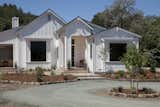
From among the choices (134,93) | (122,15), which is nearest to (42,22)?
(134,93)

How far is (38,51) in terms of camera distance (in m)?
37.0

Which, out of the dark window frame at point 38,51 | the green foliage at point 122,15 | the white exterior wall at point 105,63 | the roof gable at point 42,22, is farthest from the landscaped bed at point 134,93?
the green foliage at point 122,15

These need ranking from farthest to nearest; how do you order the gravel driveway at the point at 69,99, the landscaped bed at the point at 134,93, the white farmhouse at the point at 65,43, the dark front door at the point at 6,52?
the dark front door at the point at 6,52, the white farmhouse at the point at 65,43, the landscaped bed at the point at 134,93, the gravel driveway at the point at 69,99

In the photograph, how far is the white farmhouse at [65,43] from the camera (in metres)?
34.0

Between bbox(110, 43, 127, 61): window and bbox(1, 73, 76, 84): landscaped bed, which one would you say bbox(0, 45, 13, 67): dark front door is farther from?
bbox(1, 73, 76, 84): landscaped bed

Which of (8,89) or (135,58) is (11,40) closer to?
(8,89)

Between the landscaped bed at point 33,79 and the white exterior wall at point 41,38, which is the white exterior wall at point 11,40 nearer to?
the white exterior wall at point 41,38

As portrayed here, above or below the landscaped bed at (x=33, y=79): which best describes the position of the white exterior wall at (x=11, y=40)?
above

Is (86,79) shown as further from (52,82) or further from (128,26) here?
(128,26)

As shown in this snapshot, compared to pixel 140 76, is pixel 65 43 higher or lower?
higher

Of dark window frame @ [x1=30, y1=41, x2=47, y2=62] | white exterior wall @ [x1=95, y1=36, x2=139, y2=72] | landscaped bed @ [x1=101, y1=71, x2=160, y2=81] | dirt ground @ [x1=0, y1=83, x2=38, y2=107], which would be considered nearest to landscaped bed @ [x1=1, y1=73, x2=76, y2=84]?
dirt ground @ [x1=0, y1=83, x2=38, y2=107]

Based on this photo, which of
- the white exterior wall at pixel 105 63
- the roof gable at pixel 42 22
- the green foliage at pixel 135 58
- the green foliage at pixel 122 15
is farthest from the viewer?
the green foliage at pixel 122 15

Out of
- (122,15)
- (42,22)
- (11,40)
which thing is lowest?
(11,40)

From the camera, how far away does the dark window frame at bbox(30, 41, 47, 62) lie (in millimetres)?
36875
